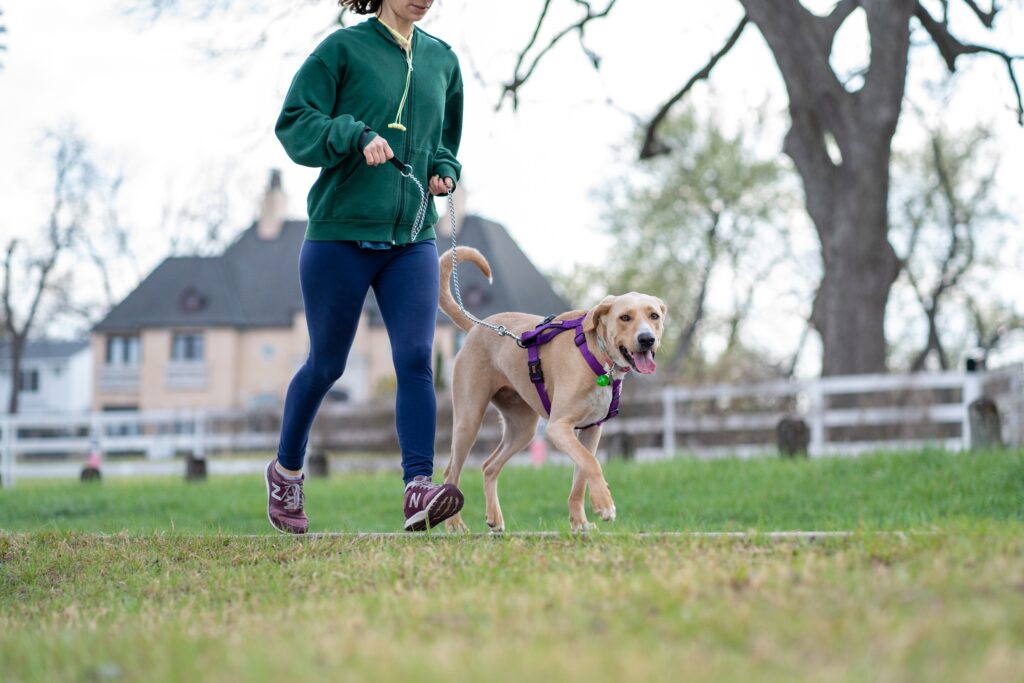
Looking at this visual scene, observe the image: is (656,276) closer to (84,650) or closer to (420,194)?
(420,194)

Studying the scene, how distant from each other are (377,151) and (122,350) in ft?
151

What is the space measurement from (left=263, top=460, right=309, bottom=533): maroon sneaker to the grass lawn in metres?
0.26

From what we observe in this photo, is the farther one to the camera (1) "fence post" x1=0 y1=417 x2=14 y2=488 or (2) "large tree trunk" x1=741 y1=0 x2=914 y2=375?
(1) "fence post" x1=0 y1=417 x2=14 y2=488

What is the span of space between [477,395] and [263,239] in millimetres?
43054

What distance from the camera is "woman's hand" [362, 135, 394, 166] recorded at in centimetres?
491

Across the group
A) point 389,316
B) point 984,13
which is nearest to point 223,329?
point 984,13

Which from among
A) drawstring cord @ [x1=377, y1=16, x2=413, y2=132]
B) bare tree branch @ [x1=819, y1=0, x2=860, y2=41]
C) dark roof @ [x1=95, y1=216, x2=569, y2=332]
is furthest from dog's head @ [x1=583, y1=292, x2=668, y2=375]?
dark roof @ [x1=95, y1=216, x2=569, y2=332]

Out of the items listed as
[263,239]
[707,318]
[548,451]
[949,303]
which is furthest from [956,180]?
[263,239]

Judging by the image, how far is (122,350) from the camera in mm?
48344

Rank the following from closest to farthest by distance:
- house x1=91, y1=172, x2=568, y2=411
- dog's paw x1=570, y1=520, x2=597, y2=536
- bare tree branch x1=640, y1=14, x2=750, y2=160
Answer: dog's paw x1=570, y1=520, x2=597, y2=536 < bare tree branch x1=640, y1=14, x2=750, y2=160 < house x1=91, y1=172, x2=568, y2=411

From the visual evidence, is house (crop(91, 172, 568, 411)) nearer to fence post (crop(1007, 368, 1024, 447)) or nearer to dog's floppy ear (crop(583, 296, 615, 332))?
fence post (crop(1007, 368, 1024, 447))

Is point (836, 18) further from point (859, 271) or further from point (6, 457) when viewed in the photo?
point (6, 457)

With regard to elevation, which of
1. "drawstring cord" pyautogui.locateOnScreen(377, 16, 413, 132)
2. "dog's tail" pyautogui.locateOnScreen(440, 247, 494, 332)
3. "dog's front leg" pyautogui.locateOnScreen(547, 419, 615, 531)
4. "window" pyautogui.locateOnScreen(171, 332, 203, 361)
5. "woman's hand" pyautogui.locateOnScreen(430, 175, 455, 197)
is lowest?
"dog's front leg" pyautogui.locateOnScreen(547, 419, 615, 531)

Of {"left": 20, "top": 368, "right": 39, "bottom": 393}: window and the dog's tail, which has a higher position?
{"left": 20, "top": 368, "right": 39, "bottom": 393}: window
